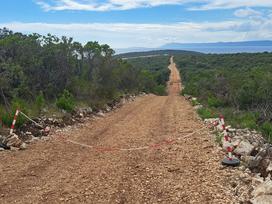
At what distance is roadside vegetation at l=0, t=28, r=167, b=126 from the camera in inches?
619

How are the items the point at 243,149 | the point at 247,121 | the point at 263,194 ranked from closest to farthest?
the point at 263,194
the point at 243,149
the point at 247,121

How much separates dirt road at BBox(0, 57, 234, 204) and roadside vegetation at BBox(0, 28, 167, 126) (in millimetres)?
2854

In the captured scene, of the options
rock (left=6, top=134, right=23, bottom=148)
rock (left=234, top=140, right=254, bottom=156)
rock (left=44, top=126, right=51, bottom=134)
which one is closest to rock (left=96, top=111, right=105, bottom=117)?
rock (left=44, top=126, right=51, bottom=134)

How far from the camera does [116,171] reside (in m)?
8.74

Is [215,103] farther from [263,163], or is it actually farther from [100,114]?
[263,163]

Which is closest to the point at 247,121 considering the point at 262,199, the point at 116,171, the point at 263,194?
the point at 116,171

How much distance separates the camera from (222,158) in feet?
31.8

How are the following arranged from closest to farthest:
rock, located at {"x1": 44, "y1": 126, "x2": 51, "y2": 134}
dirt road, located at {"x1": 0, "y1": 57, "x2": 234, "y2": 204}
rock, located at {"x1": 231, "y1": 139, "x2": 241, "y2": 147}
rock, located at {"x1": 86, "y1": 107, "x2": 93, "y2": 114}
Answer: dirt road, located at {"x1": 0, "y1": 57, "x2": 234, "y2": 204}
rock, located at {"x1": 231, "y1": 139, "x2": 241, "y2": 147}
rock, located at {"x1": 44, "y1": 126, "x2": 51, "y2": 134}
rock, located at {"x1": 86, "y1": 107, "x2": 93, "y2": 114}

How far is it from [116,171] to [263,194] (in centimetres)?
329

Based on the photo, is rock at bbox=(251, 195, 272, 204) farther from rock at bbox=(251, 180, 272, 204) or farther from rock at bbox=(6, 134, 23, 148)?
rock at bbox=(6, 134, 23, 148)

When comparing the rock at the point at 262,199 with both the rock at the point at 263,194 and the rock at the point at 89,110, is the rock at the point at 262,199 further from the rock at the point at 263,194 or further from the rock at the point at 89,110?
the rock at the point at 89,110

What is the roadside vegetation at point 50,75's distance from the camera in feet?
51.6

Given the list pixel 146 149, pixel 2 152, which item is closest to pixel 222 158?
pixel 146 149

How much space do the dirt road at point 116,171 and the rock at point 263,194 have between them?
484 mm
